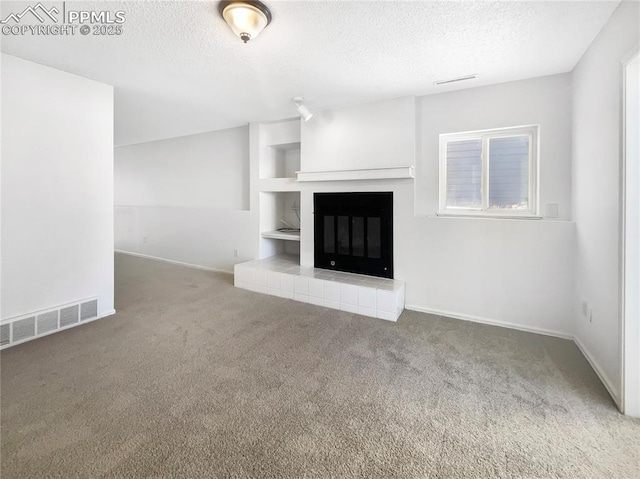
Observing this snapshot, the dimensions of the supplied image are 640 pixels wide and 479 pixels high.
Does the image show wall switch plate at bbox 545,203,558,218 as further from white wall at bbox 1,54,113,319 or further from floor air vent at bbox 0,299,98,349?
floor air vent at bbox 0,299,98,349

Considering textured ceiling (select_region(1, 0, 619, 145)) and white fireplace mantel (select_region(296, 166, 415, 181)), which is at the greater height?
textured ceiling (select_region(1, 0, 619, 145))

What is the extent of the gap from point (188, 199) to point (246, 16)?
4467 millimetres

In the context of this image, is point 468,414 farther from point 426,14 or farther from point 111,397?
point 426,14

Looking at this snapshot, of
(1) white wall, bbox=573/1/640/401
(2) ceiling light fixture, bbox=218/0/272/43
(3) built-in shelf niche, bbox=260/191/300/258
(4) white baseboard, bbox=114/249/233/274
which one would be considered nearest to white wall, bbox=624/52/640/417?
(1) white wall, bbox=573/1/640/401

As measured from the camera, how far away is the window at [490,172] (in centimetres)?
301

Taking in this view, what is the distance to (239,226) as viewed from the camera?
194 inches

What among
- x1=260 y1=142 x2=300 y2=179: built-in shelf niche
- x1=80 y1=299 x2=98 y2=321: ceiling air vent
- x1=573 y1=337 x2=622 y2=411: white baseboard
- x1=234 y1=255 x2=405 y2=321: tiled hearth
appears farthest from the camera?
x1=260 y1=142 x2=300 y2=179: built-in shelf niche

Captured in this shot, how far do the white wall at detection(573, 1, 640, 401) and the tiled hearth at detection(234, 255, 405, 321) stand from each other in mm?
1547

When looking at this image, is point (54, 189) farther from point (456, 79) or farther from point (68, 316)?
point (456, 79)

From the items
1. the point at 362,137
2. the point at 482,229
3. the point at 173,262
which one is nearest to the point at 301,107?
the point at 362,137

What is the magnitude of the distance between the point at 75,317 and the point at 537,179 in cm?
474

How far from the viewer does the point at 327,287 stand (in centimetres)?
346

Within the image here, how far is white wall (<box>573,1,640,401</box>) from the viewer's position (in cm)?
183

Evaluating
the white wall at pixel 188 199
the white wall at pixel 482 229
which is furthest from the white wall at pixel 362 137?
the white wall at pixel 188 199
